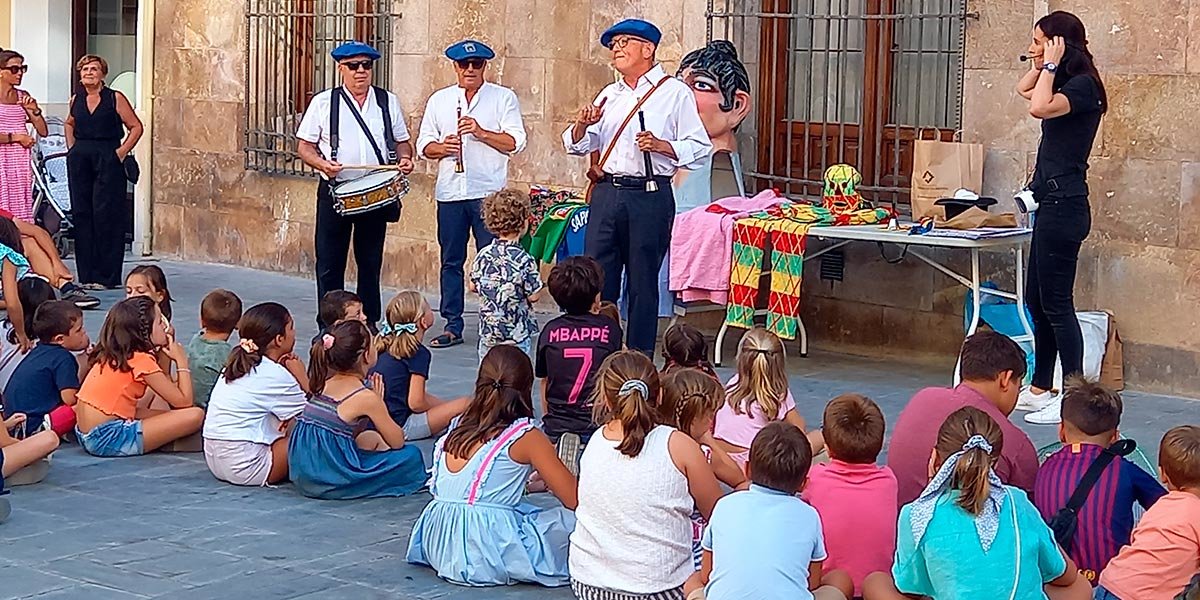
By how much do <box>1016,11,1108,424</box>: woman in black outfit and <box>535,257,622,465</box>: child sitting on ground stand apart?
2174mm

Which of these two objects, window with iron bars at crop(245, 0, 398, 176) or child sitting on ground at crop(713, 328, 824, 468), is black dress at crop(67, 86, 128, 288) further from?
child sitting on ground at crop(713, 328, 824, 468)

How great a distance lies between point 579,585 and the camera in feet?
17.3

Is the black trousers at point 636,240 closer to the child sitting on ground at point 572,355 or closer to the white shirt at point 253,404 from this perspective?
the child sitting on ground at point 572,355

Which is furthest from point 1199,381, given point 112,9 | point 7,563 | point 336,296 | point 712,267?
point 112,9

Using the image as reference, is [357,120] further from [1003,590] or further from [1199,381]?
[1003,590]

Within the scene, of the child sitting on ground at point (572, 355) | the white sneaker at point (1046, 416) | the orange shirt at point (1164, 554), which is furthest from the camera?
the white sneaker at point (1046, 416)

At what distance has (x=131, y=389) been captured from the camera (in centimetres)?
729

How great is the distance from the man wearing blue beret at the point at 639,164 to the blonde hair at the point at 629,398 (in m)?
3.09

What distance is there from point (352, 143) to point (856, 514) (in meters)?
5.39

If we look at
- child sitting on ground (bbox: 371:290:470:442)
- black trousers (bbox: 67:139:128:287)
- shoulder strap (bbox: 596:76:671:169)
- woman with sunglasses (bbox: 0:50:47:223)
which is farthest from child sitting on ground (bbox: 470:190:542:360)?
woman with sunglasses (bbox: 0:50:47:223)

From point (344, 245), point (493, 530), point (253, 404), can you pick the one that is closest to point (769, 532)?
point (493, 530)

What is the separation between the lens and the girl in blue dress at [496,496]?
221 inches

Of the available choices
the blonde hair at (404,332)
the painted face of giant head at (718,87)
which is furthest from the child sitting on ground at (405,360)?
the painted face of giant head at (718,87)

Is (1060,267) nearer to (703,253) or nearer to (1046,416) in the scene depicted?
(1046,416)
